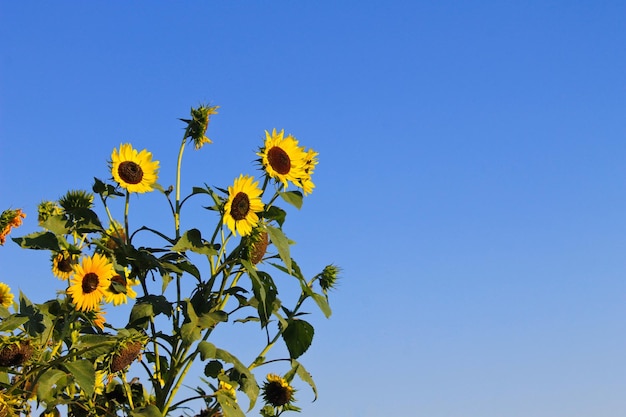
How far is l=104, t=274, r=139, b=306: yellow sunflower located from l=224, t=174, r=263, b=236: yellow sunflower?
0.60 meters

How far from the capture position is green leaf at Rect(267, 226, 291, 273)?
3.80 metres

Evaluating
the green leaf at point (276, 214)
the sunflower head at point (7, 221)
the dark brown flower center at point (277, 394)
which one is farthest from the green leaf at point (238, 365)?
the sunflower head at point (7, 221)

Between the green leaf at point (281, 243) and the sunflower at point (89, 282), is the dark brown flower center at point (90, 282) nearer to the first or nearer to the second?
the sunflower at point (89, 282)

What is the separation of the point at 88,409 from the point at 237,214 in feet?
3.60

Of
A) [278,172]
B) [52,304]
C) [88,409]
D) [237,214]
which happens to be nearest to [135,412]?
[88,409]

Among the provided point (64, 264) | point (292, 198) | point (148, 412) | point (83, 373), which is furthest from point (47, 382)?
point (292, 198)

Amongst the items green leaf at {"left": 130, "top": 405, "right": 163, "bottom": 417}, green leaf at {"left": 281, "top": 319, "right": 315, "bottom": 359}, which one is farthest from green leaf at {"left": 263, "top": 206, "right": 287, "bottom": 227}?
green leaf at {"left": 130, "top": 405, "right": 163, "bottom": 417}

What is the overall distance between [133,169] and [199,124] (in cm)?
42

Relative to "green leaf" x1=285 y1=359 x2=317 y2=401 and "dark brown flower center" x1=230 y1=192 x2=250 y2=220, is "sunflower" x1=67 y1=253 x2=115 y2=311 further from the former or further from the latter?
"green leaf" x1=285 y1=359 x2=317 y2=401

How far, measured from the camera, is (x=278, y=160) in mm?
4074

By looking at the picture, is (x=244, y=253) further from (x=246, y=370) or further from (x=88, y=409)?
(x=88, y=409)

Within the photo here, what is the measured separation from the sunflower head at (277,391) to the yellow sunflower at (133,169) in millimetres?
1122

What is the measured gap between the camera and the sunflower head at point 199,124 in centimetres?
430

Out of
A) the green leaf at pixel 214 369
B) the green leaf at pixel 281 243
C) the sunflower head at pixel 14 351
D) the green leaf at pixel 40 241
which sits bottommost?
the sunflower head at pixel 14 351
